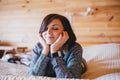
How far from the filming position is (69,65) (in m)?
1.18

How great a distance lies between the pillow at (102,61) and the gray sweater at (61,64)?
167 millimetres

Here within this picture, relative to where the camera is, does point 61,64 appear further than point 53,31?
No

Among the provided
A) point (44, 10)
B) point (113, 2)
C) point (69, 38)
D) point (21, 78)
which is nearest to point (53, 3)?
point (44, 10)

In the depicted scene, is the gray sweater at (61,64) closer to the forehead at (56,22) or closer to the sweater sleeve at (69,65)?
the sweater sleeve at (69,65)

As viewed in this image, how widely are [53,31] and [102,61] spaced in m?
0.54

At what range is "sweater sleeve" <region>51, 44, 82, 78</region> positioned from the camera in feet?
3.63

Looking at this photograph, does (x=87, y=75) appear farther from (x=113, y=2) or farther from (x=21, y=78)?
(x=113, y=2)

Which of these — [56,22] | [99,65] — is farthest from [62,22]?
[99,65]

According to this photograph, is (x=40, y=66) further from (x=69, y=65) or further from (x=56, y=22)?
(x=56, y=22)

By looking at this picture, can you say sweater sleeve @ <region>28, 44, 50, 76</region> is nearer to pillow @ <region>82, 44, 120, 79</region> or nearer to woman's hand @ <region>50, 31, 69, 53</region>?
woman's hand @ <region>50, 31, 69, 53</region>

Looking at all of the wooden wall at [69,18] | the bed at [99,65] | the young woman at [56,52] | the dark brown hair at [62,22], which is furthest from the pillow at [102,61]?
the wooden wall at [69,18]

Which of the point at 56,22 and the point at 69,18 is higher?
the point at 56,22

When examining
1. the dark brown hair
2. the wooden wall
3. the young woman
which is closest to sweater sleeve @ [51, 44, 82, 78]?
the young woman

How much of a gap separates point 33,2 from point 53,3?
33 centimetres
